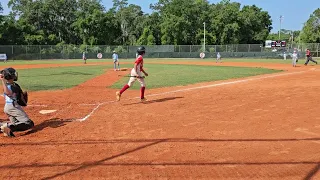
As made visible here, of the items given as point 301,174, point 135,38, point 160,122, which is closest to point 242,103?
point 160,122

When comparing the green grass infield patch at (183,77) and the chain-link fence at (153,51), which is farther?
the chain-link fence at (153,51)

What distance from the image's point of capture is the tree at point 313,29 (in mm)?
74750

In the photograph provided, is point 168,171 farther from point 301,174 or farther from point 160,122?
point 160,122

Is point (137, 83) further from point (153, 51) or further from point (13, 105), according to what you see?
point (153, 51)

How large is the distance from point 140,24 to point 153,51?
73.6ft

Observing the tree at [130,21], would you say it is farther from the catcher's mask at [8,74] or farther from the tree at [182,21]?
the catcher's mask at [8,74]

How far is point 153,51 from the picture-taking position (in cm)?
6588

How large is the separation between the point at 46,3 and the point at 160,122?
81203 millimetres

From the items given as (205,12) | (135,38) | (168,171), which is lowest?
(168,171)

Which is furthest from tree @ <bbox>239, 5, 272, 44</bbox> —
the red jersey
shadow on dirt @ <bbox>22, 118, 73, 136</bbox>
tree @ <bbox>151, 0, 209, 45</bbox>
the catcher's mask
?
the catcher's mask

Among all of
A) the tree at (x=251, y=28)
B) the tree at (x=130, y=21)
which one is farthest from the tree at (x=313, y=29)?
the tree at (x=130, y=21)

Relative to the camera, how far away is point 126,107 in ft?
30.2

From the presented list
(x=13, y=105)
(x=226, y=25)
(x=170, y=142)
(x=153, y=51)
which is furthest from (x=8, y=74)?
(x=226, y=25)

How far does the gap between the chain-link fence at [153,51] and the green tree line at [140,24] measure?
38.6 ft
